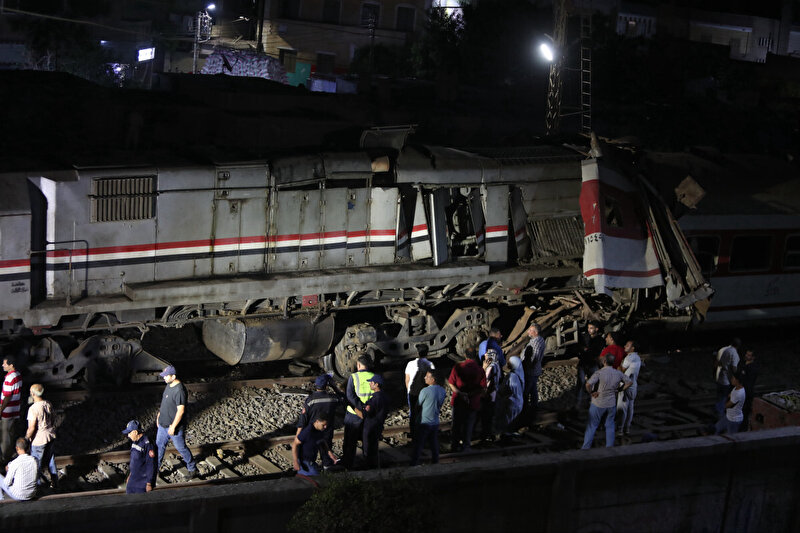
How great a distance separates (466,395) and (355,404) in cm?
181

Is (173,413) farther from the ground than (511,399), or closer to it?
farther from the ground

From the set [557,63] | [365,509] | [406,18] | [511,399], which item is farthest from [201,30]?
[365,509]

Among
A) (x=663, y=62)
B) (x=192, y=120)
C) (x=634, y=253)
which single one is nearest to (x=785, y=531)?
(x=634, y=253)

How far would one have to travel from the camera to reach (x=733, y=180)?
18938 mm

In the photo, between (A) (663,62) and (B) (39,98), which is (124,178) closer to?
(B) (39,98)

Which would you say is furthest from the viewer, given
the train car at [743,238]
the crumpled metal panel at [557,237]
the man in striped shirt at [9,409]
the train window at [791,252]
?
the train window at [791,252]

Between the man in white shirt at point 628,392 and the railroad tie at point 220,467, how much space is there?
562 cm

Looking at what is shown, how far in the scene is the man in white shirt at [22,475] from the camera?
9562 mm

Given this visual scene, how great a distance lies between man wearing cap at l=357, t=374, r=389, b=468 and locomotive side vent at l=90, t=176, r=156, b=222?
4.65m

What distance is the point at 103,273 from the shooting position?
527 inches

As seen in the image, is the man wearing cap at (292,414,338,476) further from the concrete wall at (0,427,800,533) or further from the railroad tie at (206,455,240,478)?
the concrete wall at (0,427,800,533)

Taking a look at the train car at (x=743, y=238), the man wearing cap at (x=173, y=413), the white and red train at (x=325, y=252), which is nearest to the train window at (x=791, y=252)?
the train car at (x=743, y=238)

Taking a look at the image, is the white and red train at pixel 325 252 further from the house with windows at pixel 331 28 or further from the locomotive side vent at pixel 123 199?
the house with windows at pixel 331 28

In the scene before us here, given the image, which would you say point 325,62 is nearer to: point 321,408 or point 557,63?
Answer: point 557,63
